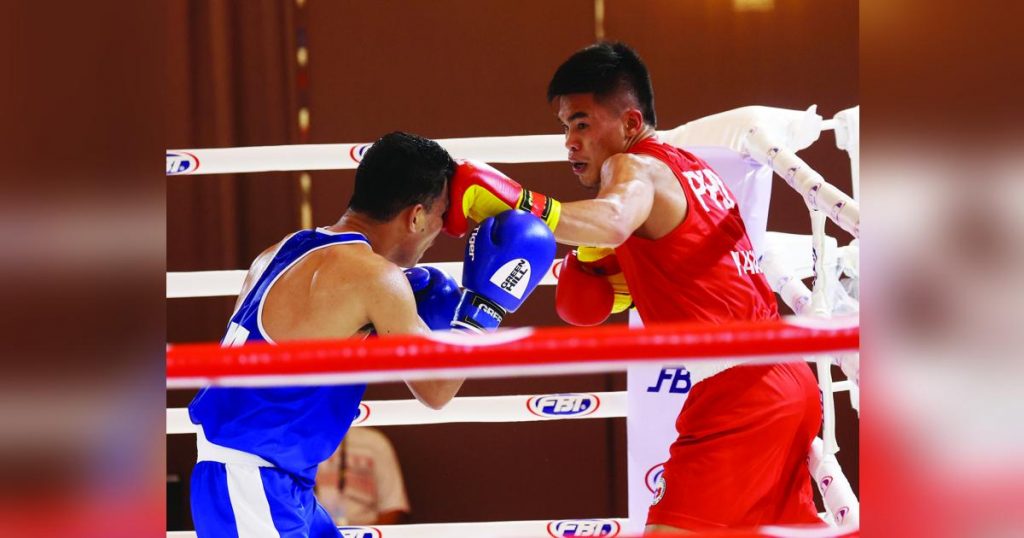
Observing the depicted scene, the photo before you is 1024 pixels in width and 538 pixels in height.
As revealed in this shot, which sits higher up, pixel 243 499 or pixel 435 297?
pixel 435 297

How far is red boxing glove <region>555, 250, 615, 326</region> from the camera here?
241 cm

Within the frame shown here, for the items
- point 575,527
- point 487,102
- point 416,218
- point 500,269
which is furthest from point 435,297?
point 487,102

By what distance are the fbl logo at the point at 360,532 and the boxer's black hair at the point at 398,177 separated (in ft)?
3.41

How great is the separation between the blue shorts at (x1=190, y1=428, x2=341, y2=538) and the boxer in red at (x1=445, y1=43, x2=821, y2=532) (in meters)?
0.64

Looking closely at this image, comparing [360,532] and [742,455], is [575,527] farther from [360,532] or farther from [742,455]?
[742,455]

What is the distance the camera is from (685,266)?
2.08 meters

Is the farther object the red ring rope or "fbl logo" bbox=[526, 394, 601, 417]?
"fbl logo" bbox=[526, 394, 601, 417]

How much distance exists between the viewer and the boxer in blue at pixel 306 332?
1.86m

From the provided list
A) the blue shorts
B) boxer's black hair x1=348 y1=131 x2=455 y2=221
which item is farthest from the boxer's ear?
the blue shorts

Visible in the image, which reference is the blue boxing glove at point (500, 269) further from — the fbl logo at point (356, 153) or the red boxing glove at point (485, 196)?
the fbl logo at point (356, 153)

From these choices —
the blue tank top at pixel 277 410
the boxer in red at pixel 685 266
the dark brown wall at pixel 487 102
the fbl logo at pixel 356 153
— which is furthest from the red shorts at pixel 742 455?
the dark brown wall at pixel 487 102

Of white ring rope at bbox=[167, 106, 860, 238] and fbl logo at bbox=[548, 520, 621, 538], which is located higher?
white ring rope at bbox=[167, 106, 860, 238]

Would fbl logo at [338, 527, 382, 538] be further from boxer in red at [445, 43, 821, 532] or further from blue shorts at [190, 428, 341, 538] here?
boxer in red at [445, 43, 821, 532]

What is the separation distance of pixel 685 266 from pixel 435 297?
552mm
